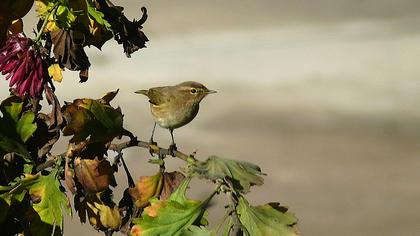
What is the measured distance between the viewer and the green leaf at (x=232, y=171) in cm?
68

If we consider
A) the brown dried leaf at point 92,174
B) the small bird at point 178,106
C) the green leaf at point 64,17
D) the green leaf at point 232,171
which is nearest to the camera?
the green leaf at point 232,171

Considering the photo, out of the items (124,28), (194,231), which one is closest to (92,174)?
Result: (194,231)

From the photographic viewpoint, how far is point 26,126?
0.85m

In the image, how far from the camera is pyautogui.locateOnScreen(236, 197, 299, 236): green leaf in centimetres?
70

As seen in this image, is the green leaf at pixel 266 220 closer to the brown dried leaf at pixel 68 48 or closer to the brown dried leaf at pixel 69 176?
the brown dried leaf at pixel 69 176

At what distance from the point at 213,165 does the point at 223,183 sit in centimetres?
2

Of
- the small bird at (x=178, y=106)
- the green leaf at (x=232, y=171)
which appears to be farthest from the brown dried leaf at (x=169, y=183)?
the small bird at (x=178, y=106)

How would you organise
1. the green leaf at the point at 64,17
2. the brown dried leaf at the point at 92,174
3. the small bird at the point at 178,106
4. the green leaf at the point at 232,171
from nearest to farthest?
the green leaf at the point at 232,171 → the brown dried leaf at the point at 92,174 → the green leaf at the point at 64,17 → the small bird at the point at 178,106

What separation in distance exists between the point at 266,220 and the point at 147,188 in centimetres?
15

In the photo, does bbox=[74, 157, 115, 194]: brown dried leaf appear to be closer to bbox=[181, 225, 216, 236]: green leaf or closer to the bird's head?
bbox=[181, 225, 216, 236]: green leaf

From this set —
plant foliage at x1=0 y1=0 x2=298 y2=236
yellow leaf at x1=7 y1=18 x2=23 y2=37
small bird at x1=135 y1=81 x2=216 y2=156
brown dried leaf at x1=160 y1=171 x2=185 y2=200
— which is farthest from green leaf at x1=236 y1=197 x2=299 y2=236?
small bird at x1=135 y1=81 x2=216 y2=156

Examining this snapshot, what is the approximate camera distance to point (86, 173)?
0.79 meters

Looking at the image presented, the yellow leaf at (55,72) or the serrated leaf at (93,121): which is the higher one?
the yellow leaf at (55,72)

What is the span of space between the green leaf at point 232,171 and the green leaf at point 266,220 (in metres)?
0.01
